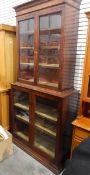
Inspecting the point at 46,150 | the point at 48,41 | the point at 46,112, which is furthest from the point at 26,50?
the point at 46,150

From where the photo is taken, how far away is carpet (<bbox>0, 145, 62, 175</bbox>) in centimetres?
222

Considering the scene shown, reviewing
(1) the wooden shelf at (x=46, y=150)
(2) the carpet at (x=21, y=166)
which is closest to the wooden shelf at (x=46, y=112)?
(1) the wooden shelf at (x=46, y=150)

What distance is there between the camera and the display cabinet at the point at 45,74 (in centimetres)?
199

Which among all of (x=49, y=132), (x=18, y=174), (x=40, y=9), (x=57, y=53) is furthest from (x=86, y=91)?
(x=18, y=174)

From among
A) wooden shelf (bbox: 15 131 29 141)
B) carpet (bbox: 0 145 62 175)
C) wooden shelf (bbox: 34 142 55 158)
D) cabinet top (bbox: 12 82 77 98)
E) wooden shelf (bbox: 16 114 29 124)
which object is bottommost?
carpet (bbox: 0 145 62 175)

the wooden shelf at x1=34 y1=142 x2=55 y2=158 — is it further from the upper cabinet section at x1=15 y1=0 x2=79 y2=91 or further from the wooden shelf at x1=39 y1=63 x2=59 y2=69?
the wooden shelf at x1=39 y1=63 x2=59 y2=69

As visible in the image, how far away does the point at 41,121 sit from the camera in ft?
8.18

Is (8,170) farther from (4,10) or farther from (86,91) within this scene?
(4,10)

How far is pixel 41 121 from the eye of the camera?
2.49m

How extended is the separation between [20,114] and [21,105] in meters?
0.22

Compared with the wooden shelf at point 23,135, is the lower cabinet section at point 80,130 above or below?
above

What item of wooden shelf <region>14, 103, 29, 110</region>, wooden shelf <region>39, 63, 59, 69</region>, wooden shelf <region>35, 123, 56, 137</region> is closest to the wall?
wooden shelf <region>39, 63, 59, 69</region>

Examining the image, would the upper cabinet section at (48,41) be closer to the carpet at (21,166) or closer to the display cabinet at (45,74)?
the display cabinet at (45,74)

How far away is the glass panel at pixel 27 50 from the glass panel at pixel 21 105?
298 mm
